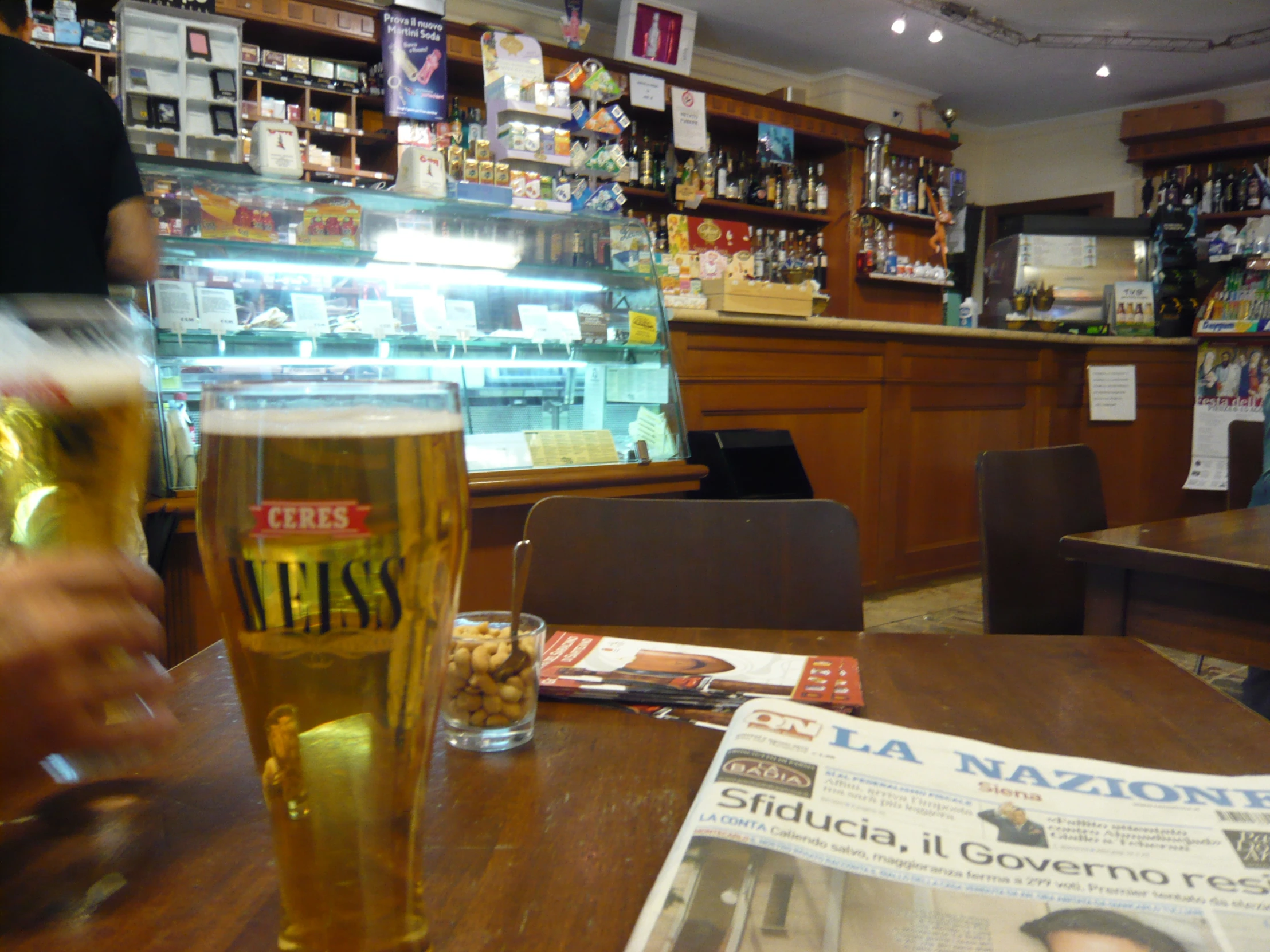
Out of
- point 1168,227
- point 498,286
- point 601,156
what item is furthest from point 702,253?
point 1168,227

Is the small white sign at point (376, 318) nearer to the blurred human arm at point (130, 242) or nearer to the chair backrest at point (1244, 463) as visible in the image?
the blurred human arm at point (130, 242)

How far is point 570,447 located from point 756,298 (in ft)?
4.30

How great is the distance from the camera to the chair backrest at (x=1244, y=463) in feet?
8.05

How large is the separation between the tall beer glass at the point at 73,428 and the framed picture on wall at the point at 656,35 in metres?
5.77

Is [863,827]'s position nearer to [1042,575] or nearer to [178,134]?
[1042,575]

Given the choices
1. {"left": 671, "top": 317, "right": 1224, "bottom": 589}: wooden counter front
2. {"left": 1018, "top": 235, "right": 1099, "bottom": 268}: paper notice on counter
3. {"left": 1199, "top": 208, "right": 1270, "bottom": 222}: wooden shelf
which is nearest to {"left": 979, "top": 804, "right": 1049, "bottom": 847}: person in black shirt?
{"left": 671, "top": 317, "right": 1224, "bottom": 589}: wooden counter front

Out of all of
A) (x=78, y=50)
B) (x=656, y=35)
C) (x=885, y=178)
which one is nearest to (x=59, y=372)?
(x=78, y=50)

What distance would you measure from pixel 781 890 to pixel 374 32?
5.39 meters

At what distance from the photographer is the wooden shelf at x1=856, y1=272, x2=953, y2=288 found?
6.88m

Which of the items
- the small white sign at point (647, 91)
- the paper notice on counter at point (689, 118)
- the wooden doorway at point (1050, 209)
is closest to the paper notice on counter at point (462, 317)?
the small white sign at point (647, 91)

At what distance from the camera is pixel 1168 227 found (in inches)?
207

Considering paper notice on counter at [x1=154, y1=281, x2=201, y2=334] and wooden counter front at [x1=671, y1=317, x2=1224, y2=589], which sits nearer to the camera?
paper notice on counter at [x1=154, y1=281, x2=201, y2=334]

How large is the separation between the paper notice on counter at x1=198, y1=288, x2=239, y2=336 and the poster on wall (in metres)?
3.04

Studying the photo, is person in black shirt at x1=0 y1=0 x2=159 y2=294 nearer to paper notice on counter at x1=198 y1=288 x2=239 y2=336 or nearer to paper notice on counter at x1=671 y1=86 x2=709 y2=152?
paper notice on counter at x1=198 y1=288 x2=239 y2=336
